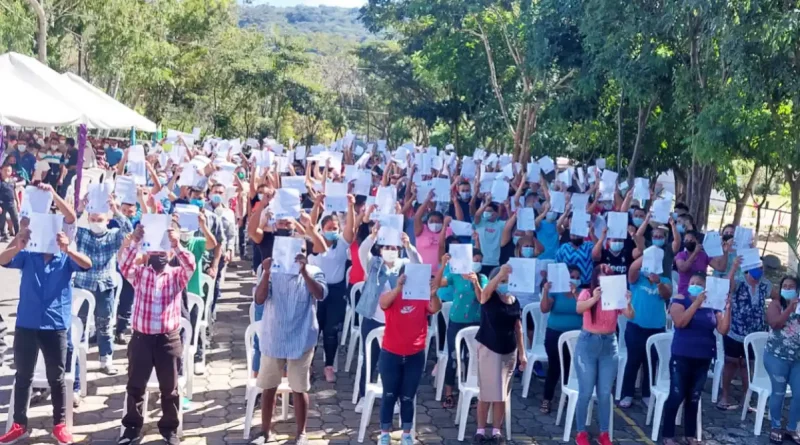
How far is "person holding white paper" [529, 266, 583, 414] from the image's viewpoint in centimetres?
740

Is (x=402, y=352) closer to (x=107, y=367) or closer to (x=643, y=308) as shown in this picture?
(x=643, y=308)

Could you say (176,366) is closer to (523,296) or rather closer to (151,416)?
(151,416)

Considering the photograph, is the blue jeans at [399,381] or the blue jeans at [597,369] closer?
the blue jeans at [399,381]

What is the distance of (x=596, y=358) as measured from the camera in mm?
6734

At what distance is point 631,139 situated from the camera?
1661cm

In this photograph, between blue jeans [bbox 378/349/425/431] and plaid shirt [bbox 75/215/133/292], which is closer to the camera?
blue jeans [bbox 378/349/425/431]

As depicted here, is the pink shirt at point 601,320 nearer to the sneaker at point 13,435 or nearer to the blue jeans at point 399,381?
the blue jeans at point 399,381

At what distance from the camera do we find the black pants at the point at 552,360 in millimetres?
7543

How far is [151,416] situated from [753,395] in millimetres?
6072

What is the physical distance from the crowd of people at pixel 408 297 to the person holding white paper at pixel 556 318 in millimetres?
16

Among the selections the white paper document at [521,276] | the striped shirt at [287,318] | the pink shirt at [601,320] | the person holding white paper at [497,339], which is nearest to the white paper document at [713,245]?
the pink shirt at [601,320]

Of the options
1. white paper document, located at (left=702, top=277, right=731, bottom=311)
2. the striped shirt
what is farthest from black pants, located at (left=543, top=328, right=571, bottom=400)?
the striped shirt

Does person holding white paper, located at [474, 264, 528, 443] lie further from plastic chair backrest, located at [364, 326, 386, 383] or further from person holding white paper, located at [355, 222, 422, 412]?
plastic chair backrest, located at [364, 326, 386, 383]

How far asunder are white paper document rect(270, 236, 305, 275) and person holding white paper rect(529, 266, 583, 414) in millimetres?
2405
